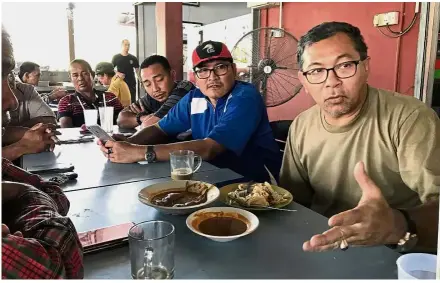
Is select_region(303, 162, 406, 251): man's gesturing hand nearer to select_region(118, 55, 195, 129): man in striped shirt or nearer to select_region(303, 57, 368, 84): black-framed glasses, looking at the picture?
select_region(303, 57, 368, 84): black-framed glasses

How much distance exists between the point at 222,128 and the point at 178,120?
66cm

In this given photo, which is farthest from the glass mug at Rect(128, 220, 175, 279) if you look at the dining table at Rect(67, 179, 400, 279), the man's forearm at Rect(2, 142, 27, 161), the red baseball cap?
the red baseball cap

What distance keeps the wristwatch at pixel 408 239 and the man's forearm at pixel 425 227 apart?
0.02m

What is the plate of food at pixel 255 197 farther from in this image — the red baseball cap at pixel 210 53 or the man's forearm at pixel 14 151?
the man's forearm at pixel 14 151

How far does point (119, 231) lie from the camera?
103 cm

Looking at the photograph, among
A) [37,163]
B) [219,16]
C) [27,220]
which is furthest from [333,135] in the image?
[219,16]

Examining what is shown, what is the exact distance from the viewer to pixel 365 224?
852mm

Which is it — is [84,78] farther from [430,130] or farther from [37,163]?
[430,130]

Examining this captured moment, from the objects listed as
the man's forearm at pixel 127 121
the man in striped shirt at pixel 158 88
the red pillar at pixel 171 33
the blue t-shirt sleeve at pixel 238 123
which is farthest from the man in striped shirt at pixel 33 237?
the red pillar at pixel 171 33

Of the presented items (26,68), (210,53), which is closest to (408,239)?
(210,53)

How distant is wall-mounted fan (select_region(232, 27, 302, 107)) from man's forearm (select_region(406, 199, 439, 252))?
2.12 m

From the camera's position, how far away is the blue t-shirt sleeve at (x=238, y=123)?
1958 mm

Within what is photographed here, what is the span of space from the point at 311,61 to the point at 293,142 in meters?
0.41

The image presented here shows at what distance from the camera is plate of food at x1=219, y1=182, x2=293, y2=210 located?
117cm
